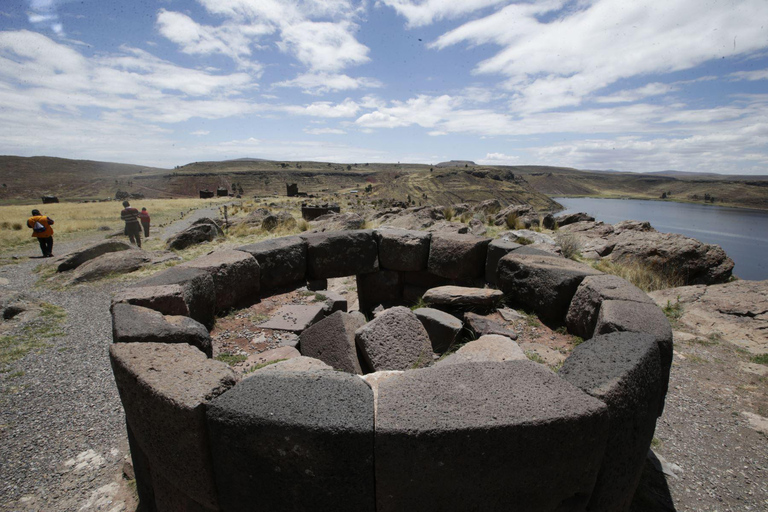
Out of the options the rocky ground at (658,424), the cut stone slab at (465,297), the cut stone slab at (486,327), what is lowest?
the rocky ground at (658,424)

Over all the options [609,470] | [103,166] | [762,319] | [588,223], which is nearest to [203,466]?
[609,470]

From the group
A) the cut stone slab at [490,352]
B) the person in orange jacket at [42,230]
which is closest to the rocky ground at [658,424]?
the cut stone slab at [490,352]

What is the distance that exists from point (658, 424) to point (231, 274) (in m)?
5.11

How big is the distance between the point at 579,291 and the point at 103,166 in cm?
12908

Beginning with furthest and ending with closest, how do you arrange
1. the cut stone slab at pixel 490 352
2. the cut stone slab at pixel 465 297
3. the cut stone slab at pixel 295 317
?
the cut stone slab at pixel 465 297
the cut stone slab at pixel 295 317
the cut stone slab at pixel 490 352

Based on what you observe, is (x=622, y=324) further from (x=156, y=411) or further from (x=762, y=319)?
(x=762, y=319)

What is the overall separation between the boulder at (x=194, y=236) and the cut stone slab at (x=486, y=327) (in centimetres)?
1197

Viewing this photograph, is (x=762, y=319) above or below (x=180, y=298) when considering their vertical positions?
below

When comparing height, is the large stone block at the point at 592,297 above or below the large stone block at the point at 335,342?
above

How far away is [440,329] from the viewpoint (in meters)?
4.34

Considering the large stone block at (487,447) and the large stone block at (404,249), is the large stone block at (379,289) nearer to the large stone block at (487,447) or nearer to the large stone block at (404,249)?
the large stone block at (404,249)

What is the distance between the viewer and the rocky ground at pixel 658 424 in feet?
10.9

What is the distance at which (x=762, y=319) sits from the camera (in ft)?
18.0

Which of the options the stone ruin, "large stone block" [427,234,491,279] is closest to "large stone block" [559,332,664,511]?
the stone ruin
